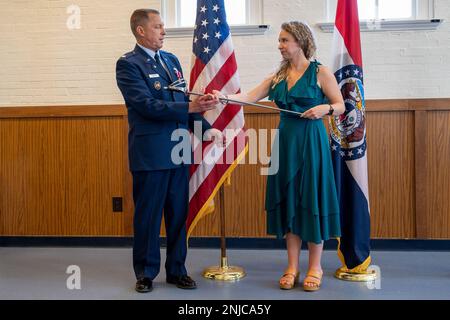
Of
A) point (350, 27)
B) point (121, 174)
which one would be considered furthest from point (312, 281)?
point (121, 174)

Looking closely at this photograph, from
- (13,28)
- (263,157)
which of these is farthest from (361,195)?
(13,28)

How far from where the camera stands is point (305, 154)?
9.14 ft

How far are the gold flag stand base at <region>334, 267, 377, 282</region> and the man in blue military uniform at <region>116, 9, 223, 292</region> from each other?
90cm

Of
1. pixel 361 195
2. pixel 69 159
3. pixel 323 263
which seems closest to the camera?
pixel 361 195

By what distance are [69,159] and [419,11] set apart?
9.49 ft

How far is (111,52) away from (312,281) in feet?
7.76

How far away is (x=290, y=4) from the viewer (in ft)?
12.8

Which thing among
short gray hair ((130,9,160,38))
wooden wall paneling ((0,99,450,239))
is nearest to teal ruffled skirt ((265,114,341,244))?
short gray hair ((130,9,160,38))

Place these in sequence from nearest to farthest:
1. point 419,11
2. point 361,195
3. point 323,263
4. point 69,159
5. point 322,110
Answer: point 322,110 → point 361,195 → point 323,263 → point 419,11 → point 69,159

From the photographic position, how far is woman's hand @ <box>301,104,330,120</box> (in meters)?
2.71

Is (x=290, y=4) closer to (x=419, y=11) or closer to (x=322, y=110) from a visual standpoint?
(x=419, y=11)

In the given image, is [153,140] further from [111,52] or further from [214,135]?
[111,52]

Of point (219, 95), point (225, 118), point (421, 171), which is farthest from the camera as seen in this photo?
point (421, 171)

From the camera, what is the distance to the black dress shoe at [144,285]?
2.80m
